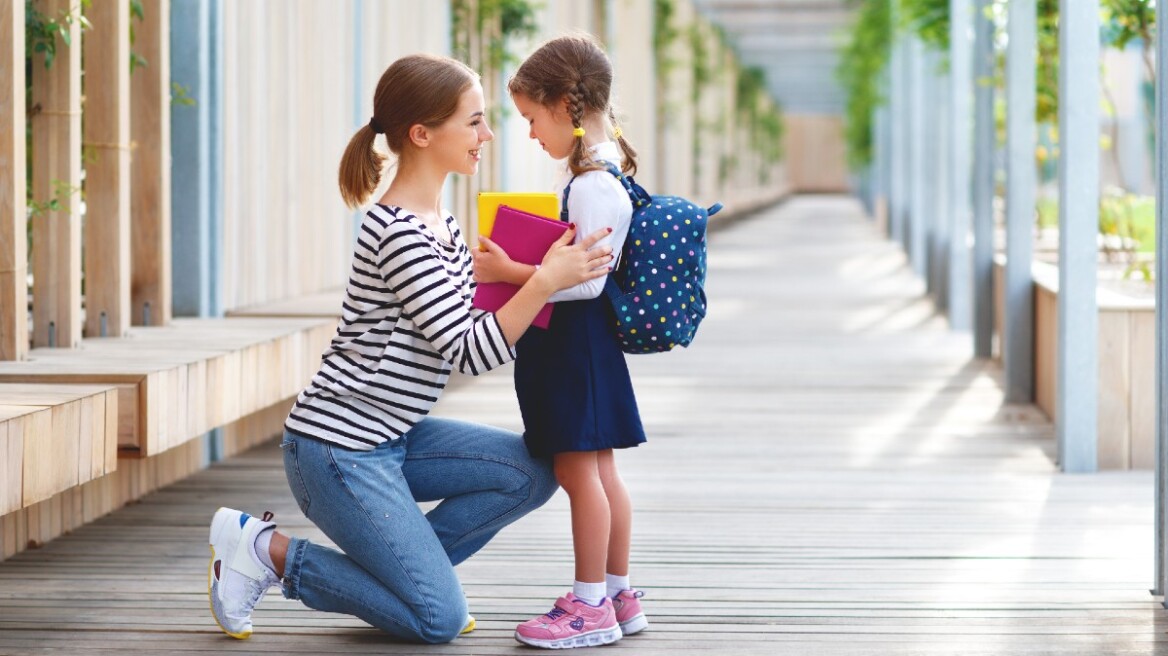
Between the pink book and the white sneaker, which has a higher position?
the pink book

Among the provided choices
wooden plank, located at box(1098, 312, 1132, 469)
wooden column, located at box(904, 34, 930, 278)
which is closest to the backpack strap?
wooden plank, located at box(1098, 312, 1132, 469)

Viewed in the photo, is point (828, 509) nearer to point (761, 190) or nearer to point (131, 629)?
point (131, 629)

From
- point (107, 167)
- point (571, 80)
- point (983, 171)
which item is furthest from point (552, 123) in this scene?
point (983, 171)

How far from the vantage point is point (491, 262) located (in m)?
2.85

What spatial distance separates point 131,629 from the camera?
3.14 m

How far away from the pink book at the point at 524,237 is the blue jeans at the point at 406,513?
1.05 feet

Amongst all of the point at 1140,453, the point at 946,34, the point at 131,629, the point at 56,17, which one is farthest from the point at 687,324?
the point at 946,34

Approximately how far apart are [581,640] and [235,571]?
2.07ft

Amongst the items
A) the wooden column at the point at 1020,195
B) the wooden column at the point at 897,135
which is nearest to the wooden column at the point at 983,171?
the wooden column at the point at 1020,195

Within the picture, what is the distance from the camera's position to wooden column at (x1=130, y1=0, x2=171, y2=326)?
4.59 meters

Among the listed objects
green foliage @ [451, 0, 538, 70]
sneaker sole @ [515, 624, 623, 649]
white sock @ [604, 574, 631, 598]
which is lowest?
sneaker sole @ [515, 624, 623, 649]

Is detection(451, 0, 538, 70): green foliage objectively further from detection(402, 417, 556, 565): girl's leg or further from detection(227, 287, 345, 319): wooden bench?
detection(402, 417, 556, 565): girl's leg

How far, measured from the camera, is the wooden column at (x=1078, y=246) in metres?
4.88

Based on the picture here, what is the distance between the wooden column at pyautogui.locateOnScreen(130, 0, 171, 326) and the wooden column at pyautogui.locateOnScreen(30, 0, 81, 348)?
464mm
